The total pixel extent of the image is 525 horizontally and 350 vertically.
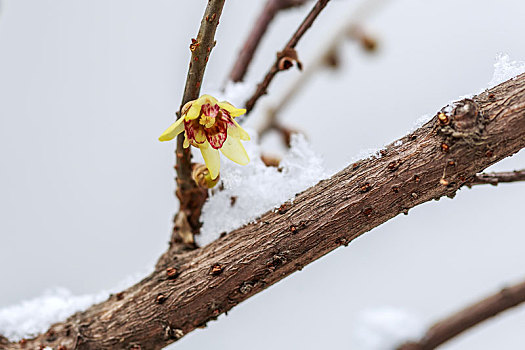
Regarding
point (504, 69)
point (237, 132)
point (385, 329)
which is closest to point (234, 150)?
point (237, 132)

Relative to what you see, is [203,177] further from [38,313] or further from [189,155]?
[38,313]

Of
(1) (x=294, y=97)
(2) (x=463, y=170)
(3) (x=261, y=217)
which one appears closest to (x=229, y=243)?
(3) (x=261, y=217)

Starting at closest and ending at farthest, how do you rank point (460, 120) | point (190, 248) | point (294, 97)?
point (460, 120) < point (190, 248) < point (294, 97)

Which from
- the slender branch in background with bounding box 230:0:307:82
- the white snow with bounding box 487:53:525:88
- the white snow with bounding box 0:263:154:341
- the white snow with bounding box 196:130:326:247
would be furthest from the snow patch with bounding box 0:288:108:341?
the white snow with bounding box 487:53:525:88

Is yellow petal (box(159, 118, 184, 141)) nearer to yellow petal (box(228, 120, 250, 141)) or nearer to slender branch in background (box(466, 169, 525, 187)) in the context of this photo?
yellow petal (box(228, 120, 250, 141))

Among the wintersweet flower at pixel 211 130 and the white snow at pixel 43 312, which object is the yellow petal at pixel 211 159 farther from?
the white snow at pixel 43 312

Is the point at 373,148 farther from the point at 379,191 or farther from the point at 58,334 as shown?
the point at 58,334

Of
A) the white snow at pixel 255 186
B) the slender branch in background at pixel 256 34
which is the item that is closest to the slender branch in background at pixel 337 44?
the slender branch in background at pixel 256 34
